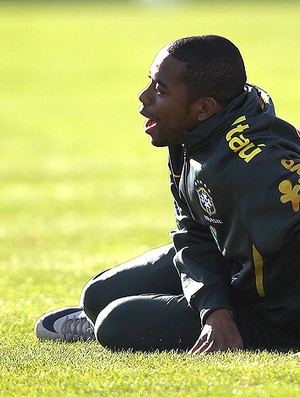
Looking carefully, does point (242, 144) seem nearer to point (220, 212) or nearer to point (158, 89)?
point (220, 212)

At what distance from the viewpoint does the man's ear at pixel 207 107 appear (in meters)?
4.63

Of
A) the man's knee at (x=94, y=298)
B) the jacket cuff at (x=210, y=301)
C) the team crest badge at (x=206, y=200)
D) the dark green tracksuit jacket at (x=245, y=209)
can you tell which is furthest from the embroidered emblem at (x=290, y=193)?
the man's knee at (x=94, y=298)

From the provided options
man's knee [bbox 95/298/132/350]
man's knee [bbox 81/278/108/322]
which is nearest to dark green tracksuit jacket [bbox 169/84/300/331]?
man's knee [bbox 95/298/132/350]

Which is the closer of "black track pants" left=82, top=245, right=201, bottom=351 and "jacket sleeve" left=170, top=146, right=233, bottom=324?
"jacket sleeve" left=170, top=146, right=233, bottom=324

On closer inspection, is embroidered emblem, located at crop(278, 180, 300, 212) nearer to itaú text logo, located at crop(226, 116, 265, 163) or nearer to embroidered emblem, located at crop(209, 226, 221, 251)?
itaú text logo, located at crop(226, 116, 265, 163)

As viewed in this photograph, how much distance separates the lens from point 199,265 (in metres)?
4.82

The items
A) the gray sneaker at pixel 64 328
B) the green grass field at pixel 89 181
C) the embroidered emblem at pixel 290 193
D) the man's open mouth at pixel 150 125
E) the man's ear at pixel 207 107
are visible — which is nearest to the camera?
the green grass field at pixel 89 181

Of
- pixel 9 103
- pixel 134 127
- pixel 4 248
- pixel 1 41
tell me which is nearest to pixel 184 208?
pixel 4 248

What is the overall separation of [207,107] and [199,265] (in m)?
0.69

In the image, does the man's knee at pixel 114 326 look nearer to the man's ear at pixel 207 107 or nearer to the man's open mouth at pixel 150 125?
the man's open mouth at pixel 150 125

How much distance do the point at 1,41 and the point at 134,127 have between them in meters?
16.4

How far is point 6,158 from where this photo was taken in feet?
53.5

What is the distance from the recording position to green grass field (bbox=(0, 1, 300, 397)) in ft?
13.8

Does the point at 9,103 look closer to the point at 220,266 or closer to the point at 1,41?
the point at 1,41
